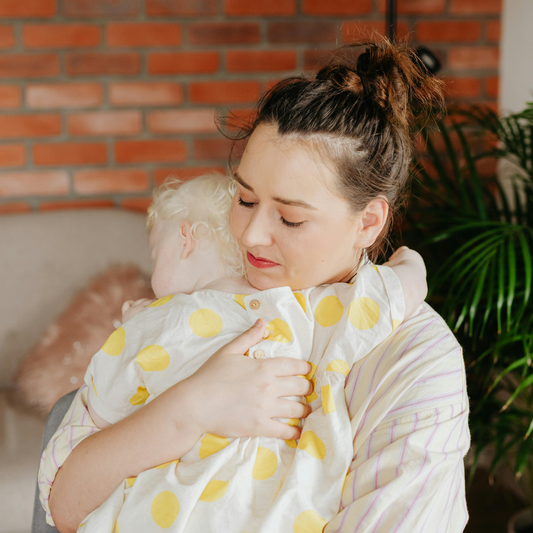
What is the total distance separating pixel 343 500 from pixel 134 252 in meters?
1.58

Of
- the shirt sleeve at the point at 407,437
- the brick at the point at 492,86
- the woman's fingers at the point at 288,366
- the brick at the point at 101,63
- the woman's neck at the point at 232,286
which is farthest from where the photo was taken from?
the brick at the point at 492,86

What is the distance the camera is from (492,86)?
2311mm

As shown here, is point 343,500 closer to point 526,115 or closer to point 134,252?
point 526,115

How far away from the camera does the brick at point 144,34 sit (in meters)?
2.20

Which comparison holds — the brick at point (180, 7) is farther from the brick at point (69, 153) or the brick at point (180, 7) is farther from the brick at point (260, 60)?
the brick at point (69, 153)

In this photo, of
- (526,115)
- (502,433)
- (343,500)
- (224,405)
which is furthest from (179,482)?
(526,115)

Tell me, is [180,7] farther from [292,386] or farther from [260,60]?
[292,386]

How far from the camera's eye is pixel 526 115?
5.08 ft

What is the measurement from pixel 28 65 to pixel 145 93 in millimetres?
481

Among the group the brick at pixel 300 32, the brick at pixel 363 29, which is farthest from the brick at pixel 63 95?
the brick at pixel 363 29

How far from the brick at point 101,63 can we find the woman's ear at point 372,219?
162cm

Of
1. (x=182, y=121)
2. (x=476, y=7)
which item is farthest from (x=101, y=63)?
(x=476, y=7)

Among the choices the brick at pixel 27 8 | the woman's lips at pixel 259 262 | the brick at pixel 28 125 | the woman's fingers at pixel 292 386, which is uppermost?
the brick at pixel 27 8

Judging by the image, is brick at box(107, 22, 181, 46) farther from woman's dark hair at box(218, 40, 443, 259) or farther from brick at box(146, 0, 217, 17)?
woman's dark hair at box(218, 40, 443, 259)
